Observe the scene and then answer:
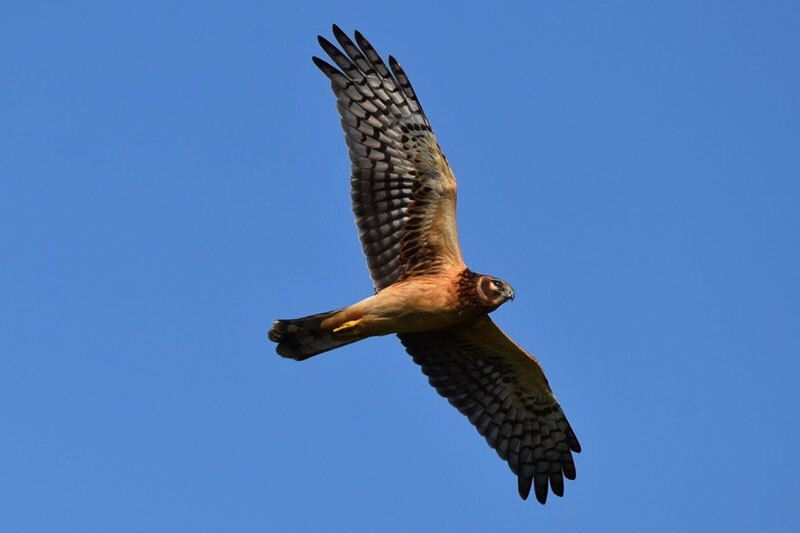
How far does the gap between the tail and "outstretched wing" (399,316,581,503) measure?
1289mm

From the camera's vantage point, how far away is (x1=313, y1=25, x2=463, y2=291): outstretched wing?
43.8ft

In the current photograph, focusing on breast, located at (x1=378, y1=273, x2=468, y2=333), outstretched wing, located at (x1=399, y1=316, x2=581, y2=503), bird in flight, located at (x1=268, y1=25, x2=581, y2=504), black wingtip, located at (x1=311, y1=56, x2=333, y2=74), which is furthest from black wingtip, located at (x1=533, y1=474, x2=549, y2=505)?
black wingtip, located at (x1=311, y1=56, x2=333, y2=74)

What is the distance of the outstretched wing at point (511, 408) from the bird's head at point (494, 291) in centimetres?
159

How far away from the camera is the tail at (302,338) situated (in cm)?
1323

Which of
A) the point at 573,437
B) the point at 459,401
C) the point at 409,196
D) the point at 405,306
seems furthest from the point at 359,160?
the point at 573,437

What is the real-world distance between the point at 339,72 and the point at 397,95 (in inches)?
23.9

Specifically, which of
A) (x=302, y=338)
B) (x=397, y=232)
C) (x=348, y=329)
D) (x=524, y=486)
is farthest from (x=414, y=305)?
(x=524, y=486)

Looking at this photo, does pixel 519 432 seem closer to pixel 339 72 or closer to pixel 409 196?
pixel 409 196

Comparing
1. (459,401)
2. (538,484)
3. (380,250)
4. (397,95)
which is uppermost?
(397,95)

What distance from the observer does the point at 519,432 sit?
47.8ft

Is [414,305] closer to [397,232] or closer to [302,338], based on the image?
[397,232]

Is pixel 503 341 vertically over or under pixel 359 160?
under

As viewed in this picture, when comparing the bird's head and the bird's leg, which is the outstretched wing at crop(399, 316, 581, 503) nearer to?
the bird's leg

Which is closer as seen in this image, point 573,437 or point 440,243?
point 440,243
